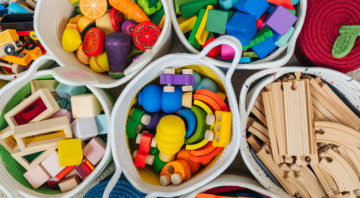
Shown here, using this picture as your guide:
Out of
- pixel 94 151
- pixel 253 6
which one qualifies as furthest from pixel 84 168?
pixel 253 6

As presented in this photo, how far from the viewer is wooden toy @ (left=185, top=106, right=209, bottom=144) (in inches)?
31.4

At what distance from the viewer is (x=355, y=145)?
0.78 metres

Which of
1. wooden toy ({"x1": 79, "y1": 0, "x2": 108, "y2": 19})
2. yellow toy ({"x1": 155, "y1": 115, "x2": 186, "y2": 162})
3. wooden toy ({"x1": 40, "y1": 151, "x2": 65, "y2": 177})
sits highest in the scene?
wooden toy ({"x1": 79, "y1": 0, "x2": 108, "y2": 19})

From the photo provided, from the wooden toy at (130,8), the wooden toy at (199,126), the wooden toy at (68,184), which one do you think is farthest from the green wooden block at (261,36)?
the wooden toy at (68,184)

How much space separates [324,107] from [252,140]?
250 mm

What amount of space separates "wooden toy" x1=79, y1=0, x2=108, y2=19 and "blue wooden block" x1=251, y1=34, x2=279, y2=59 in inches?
19.9

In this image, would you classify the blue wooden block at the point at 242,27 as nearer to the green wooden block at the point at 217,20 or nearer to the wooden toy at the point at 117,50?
the green wooden block at the point at 217,20

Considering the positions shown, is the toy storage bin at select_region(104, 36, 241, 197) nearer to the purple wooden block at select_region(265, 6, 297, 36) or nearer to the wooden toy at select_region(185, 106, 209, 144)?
the wooden toy at select_region(185, 106, 209, 144)

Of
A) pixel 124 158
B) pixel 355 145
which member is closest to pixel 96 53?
pixel 124 158

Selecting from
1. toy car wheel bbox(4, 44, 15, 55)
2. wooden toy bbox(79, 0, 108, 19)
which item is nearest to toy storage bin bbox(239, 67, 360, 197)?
wooden toy bbox(79, 0, 108, 19)

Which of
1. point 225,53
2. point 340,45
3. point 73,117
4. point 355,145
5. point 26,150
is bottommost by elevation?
point 26,150

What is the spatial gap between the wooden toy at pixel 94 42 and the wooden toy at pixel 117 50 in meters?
0.04

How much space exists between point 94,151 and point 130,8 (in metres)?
0.48

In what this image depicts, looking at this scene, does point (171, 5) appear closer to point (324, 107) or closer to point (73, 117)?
point (73, 117)
